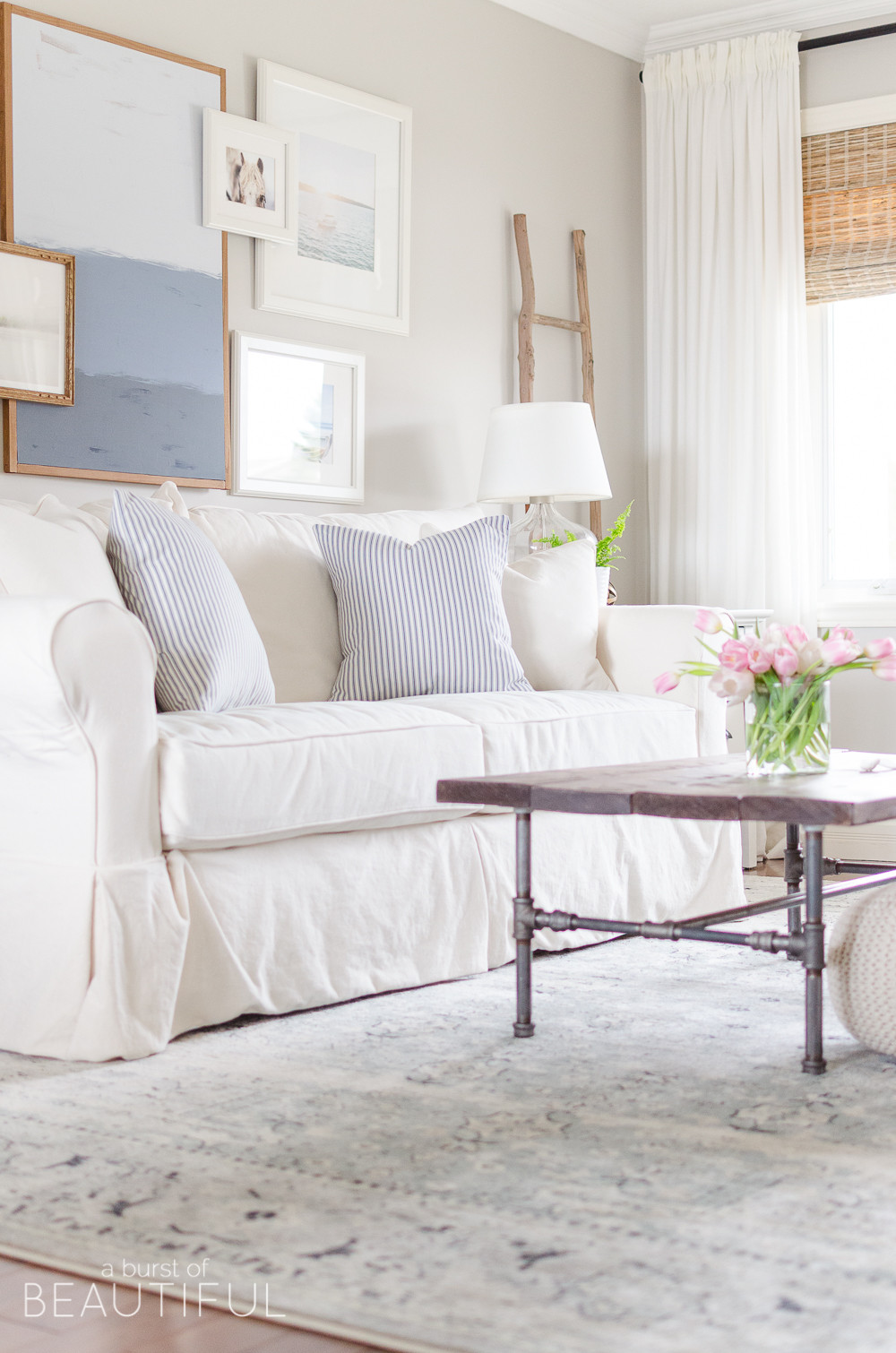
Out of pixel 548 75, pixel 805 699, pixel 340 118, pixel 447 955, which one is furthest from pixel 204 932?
pixel 548 75

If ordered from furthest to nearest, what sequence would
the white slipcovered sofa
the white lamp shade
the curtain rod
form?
1. the curtain rod
2. the white lamp shade
3. the white slipcovered sofa

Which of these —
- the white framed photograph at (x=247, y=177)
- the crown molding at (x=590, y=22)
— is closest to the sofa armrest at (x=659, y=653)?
the white framed photograph at (x=247, y=177)

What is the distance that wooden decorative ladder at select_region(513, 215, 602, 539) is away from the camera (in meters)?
4.65

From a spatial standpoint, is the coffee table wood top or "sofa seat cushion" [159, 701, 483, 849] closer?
the coffee table wood top

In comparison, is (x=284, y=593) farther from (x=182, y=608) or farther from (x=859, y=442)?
(x=859, y=442)

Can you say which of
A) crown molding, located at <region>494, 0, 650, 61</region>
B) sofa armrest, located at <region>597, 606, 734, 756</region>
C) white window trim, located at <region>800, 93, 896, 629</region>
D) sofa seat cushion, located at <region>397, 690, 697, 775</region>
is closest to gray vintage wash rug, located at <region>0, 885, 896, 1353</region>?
sofa seat cushion, located at <region>397, 690, 697, 775</region>

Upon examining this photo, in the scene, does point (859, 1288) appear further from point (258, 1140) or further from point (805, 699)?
point (805, 699)

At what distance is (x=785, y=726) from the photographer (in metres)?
2.36

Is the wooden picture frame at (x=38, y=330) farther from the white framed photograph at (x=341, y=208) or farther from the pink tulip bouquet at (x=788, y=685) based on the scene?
the pink tulip bouquet at (x=788, y=685)

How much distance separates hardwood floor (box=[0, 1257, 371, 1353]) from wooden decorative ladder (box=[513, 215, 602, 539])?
11.3 feet

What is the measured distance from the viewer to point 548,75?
4.86 metres

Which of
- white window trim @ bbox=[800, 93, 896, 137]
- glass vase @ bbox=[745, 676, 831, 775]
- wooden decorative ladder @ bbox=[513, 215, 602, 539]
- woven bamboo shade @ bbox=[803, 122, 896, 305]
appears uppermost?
white window trim @ bbox=[800, 93, 896, 137]

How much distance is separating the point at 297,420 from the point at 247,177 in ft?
2.03

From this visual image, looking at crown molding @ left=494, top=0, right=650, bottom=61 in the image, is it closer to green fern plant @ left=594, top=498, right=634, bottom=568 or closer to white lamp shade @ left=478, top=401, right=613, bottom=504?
white lamp shade @ left=478, top=401, right=613, bottom=504
